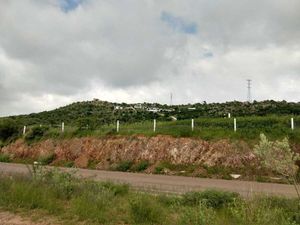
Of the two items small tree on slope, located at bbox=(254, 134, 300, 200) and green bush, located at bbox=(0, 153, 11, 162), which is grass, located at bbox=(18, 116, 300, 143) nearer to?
green bush, located at bbox=(0, 153, 11, 162)

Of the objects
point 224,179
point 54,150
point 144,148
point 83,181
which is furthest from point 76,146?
point 83,181

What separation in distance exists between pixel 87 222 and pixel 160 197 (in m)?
3.70

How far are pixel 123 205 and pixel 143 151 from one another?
2268 cm

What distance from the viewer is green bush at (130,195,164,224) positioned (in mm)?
10594

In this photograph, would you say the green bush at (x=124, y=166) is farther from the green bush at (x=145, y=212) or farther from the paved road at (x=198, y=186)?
the green bush at (x=145, y=212)

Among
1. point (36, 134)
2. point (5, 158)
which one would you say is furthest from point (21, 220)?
point (36, 134)

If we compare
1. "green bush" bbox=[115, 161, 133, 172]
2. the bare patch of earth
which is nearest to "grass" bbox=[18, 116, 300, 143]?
"green bush" bbox=[115, 161, 133, 172]

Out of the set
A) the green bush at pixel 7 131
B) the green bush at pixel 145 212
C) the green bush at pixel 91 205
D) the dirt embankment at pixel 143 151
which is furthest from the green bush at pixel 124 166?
the green bush at pixel 7 131

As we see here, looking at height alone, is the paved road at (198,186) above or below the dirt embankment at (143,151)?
below

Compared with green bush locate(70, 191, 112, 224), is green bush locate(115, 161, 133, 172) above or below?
above

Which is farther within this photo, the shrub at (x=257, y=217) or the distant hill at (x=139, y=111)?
the distant hill at (x=139, y=111)

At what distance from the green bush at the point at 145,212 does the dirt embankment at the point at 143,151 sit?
17889 millimetres

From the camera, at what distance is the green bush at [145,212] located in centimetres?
1059

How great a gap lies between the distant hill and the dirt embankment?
4.24 m
